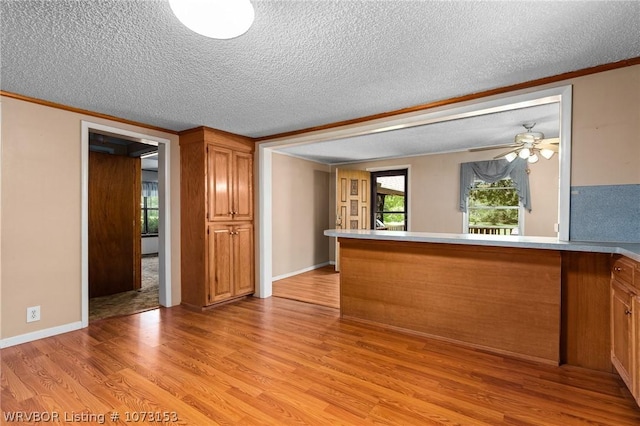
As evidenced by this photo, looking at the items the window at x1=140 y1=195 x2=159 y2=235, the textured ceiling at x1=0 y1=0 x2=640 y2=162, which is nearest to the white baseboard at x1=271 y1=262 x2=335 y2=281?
the textured ceiling at x1=0 y1=0 x2=640 y2=162

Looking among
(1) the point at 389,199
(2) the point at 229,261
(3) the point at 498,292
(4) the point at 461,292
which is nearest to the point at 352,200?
(1) the point at 389,199

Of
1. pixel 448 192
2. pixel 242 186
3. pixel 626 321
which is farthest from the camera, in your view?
pixel 448 192

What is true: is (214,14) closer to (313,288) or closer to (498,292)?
(498,292)

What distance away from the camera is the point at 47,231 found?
2.97m

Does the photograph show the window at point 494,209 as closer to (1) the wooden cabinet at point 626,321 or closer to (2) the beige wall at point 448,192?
(2) the beige wall at point 448,192

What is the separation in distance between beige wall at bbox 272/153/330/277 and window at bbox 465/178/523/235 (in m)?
2.93

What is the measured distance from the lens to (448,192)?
5.48m

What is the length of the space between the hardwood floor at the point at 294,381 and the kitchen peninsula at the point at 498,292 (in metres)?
0.16

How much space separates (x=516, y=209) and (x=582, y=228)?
115 inches

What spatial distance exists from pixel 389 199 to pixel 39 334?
5701mm

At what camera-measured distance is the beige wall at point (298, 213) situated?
5621mm

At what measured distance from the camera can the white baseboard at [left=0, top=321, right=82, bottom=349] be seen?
2.72m

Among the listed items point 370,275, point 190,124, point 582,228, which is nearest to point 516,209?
point 582,228

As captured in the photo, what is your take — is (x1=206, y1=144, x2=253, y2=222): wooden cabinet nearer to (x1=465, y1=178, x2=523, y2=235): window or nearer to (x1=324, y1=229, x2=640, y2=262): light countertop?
(x1=324, y1=229, x2=640, y2=262): light countertop
